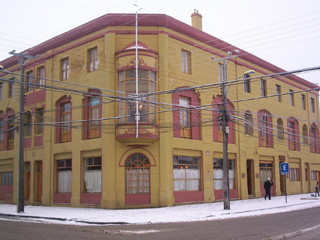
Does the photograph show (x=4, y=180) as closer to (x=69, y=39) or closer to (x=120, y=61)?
(x=69, y=39)

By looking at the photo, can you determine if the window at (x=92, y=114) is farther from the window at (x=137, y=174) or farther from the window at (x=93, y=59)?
the window at (x=137, y=174)

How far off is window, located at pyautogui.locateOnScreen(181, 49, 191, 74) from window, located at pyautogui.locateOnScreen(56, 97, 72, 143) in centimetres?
827

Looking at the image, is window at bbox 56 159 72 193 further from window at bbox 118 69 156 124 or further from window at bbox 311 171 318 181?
window at bbox 311 171 318 181

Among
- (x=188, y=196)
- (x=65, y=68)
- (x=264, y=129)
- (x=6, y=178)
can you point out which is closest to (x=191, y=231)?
(x=188, y=196)

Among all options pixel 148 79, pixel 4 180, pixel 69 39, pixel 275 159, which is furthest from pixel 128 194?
pixel 275 159

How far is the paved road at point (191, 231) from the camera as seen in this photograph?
1303cm

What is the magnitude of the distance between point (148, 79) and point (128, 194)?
714 centimetres

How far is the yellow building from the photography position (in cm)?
2453

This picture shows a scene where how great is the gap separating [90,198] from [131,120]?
223 inches

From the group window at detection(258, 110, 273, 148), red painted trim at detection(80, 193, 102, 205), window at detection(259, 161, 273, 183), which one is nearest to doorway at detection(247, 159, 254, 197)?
window at detection(259, 161, 273, 183)

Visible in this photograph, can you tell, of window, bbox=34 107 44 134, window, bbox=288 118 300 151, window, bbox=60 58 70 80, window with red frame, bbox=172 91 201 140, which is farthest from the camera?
window, bbox=288 118 300 151

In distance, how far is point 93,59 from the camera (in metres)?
26.9

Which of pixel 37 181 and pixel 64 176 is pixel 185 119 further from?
pixel 37 181

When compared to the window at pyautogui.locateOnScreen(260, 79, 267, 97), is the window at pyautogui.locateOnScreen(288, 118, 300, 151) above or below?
below
